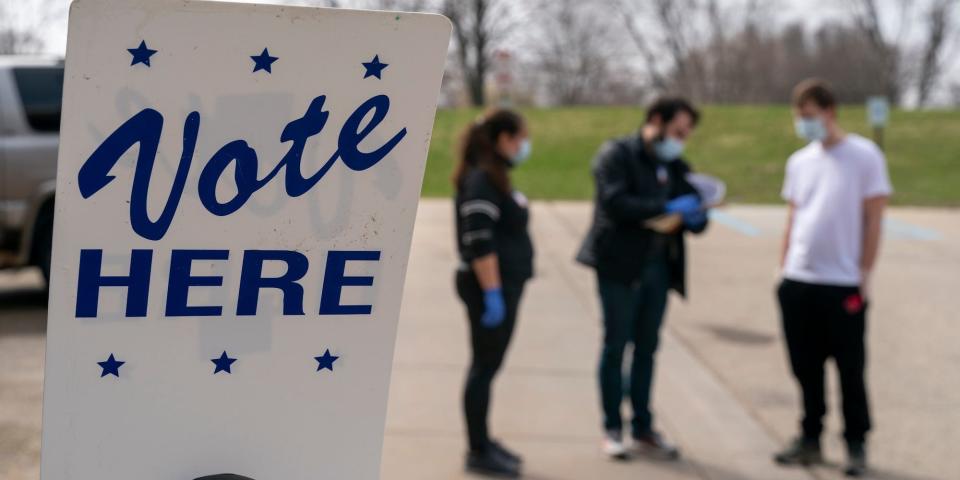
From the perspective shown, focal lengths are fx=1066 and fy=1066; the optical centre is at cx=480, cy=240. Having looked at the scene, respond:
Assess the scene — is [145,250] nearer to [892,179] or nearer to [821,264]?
[821,264]

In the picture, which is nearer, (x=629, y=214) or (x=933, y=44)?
(x=629, y=214)

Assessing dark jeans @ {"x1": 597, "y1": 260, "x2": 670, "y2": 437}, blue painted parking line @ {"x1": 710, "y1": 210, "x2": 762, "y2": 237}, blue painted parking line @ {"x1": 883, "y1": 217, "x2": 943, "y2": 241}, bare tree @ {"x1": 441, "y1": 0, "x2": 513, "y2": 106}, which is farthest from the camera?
bare tree @ {"x1": 441, "y1": 0, "x2": 513, "y2": 106}

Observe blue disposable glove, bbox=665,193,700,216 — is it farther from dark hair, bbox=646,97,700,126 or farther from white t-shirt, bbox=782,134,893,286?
white t-shirt, bbox=782,134,893,286

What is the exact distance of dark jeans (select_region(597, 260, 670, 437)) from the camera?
190 inches

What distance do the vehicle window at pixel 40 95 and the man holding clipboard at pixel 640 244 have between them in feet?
16.1

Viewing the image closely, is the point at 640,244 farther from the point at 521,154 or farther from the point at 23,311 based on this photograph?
the point at 23,311

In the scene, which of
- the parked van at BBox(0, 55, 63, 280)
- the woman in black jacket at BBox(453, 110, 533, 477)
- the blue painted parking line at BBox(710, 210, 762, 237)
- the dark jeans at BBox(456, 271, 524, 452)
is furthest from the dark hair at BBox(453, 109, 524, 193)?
the blue painted parking line at BBox(710, 210, 762, 237)

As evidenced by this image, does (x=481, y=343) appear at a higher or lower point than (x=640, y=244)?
lower

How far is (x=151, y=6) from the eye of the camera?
1843 millimetres

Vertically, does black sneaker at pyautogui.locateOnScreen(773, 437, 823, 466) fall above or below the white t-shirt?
below

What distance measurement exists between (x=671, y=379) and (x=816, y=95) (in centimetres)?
232

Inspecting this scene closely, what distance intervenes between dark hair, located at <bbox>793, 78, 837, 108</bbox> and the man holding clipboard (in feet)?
1.60

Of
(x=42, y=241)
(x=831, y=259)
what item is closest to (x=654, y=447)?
(x=831, y=259)

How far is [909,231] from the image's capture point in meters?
13.5
